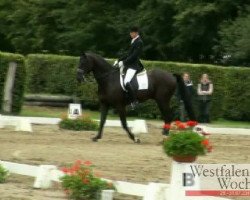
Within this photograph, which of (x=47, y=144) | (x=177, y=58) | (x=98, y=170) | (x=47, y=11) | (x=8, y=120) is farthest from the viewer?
(x=47, y=11)

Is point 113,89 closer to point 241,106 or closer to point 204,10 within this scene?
point 241,106

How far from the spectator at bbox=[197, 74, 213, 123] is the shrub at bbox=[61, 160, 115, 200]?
1621 centimetres

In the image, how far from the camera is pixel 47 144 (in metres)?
17.5

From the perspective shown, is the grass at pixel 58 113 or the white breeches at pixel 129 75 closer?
the white breeches at pixel 129 75

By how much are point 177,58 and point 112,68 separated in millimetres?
21400

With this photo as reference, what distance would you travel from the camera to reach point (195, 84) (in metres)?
28.5

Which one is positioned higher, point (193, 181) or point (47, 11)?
point (47, 11)

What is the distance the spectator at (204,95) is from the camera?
2647cm

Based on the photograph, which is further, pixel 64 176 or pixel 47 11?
pixel 47 11

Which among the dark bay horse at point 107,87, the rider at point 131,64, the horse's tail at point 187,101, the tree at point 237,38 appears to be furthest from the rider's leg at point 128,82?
the tree at point 237,38

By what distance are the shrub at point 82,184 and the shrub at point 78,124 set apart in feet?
35.9

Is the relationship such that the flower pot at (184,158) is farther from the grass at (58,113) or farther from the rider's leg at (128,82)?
the grass at (58,113)

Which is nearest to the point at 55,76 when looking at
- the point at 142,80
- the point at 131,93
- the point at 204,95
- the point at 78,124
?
the point at 204,95

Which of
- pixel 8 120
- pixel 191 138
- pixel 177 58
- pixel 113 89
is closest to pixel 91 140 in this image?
pixel 113 89
